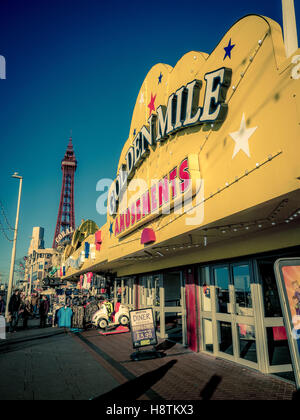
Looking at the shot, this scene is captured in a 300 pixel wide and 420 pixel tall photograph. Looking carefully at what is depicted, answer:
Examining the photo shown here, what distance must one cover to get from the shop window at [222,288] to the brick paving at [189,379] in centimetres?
135

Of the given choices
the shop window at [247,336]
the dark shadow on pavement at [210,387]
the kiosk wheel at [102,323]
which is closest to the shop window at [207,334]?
the shop window at [247,336]

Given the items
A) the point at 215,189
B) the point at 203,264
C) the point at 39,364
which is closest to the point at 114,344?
the point at 39,364

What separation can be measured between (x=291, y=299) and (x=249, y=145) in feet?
8.76

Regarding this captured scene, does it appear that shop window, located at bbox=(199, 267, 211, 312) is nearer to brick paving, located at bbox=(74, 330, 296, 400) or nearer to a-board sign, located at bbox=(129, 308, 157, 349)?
brick paving, located at bbox=(74, 330, 296, 400)

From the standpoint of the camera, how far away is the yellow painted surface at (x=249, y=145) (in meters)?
4.02

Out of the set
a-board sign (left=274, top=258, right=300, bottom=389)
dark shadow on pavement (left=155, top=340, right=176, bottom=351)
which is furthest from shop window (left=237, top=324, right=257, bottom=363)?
a-board sign (left=274, top=258, right=300, bottom=389)

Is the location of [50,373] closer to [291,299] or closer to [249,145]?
[291,299]

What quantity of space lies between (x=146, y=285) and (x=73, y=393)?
8.32 meters

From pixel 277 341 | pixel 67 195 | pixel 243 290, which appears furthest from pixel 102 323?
pixel 67 195

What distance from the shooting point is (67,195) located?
326 feet

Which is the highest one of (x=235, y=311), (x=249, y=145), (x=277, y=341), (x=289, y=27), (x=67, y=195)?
(x=67, y=195)

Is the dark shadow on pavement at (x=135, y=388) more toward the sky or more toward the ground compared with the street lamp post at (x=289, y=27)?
more toward the ground

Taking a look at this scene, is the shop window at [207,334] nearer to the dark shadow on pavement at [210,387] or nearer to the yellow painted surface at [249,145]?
the yellow painted surface at [249,145]

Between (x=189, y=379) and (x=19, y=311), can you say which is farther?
(x=19, y=311)
